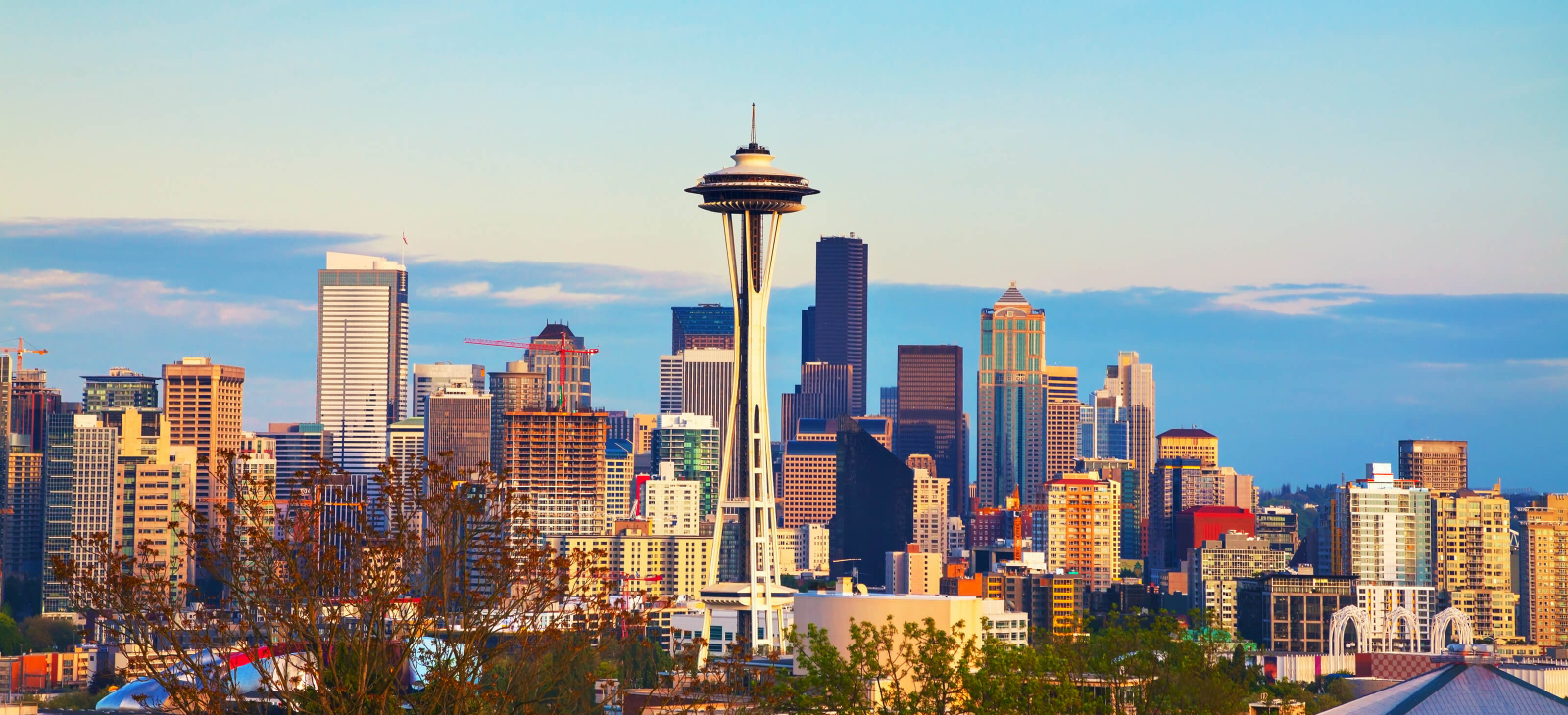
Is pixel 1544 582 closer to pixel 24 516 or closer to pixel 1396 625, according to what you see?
pixel 1396 625

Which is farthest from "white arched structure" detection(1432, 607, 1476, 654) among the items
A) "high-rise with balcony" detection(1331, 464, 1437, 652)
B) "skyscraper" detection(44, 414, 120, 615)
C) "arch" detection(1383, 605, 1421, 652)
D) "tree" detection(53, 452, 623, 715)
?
"tree" detection(53, 452, 623, 715)

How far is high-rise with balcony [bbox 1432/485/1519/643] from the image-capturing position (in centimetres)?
17175

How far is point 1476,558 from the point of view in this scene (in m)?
179

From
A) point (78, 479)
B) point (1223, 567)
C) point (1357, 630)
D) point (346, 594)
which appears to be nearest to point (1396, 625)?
point (1357, 630)

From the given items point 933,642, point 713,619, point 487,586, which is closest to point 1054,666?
point 933,642

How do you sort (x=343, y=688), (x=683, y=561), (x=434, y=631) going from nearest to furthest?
(x=343, y=688) → (x=434, y=631) → (x=683, y=561)

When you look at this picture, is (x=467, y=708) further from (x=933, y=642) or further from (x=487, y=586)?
(x=933, y=642)

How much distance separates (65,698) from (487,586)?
6568 centimetres

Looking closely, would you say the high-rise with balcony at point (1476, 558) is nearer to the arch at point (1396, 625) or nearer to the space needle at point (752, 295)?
the arch at point (1396, 625)

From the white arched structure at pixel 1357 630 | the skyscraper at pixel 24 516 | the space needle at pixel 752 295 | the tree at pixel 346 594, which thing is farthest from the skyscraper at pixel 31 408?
the tree at pixel 346 594

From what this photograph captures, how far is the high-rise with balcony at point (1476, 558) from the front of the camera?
171750 mm

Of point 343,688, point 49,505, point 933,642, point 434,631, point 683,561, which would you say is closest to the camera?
point 343,688

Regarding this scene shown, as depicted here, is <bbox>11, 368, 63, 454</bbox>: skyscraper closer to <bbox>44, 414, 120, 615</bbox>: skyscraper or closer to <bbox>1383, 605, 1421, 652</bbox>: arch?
<bbox>44, 414, 120, 615</bbox>: skyscraper

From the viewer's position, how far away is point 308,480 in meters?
22.4
